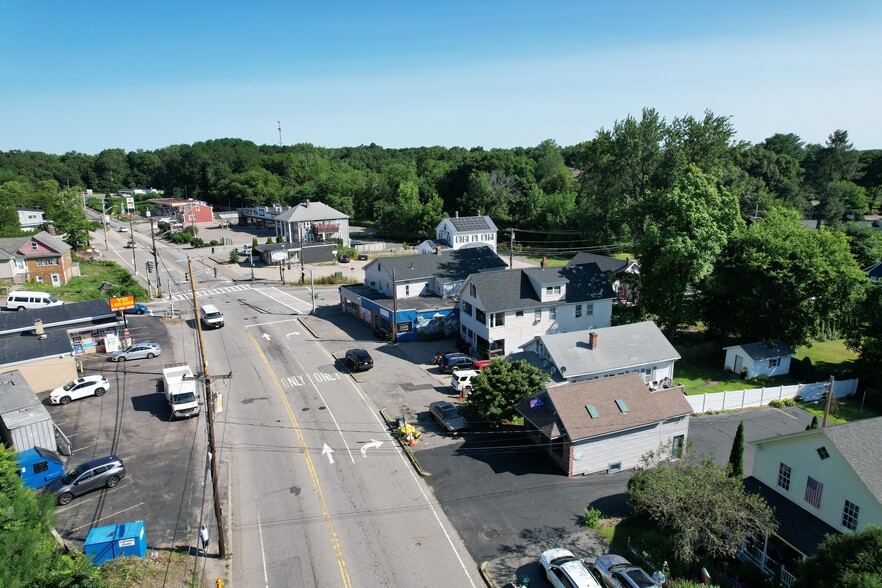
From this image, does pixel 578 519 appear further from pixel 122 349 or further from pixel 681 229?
pixel 122 349

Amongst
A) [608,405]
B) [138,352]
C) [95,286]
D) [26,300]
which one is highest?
[26,300]

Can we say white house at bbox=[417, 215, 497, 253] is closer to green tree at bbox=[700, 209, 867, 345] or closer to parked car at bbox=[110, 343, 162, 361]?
green tree at bbox=[700, 209, 867, 345]

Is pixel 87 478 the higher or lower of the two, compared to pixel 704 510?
lower

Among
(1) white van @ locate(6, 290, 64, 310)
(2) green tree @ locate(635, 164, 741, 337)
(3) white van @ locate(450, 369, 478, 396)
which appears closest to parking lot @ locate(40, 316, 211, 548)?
(1) white van @ locate(6, 290, 64, 310)

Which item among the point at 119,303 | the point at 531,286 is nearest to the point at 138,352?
the point at 119,303

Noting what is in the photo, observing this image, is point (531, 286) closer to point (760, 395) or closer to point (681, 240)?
point (681, 240)

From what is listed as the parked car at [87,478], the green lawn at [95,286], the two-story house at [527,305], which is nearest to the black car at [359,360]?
the two-story house at [527,305]

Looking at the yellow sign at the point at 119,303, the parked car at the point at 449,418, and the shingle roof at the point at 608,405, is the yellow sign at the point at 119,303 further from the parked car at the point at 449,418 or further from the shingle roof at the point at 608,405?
the shingle roof at the point at 608,405

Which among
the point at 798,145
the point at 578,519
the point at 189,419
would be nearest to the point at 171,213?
the point at 189,419
